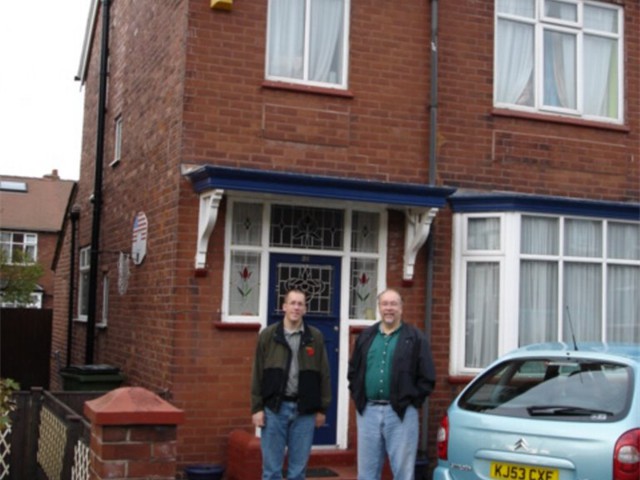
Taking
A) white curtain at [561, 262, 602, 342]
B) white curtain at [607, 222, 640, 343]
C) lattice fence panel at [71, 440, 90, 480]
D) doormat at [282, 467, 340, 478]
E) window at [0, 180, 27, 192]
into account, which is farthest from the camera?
window at [0, 180, 27, 192]

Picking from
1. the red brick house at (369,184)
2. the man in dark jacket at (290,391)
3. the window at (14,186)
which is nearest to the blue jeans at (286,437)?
the man in dark jacket at (290,391)

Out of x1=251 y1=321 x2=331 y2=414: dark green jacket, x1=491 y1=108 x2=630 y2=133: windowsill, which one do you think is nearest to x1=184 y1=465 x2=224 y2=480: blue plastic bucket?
x1=251 y1=321 x2=331 y2=414: dark green jacket

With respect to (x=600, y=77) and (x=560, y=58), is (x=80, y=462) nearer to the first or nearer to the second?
(x=560, y=58)

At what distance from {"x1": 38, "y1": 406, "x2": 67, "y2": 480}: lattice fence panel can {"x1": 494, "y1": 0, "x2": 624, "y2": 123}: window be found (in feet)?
20.7

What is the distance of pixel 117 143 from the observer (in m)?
13.7

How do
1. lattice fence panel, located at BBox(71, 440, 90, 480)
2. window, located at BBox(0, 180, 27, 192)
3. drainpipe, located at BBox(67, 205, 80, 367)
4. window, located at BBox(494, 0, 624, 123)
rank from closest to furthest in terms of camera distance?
lattice fence panel, located at BBox(71, 440, 90, 480) → window, located at BBox(494, 0, 624, 123) → drainpipe, located at BBox(67, 205, 80, 367) → window, located at BBox(0, 180, 27, 192)

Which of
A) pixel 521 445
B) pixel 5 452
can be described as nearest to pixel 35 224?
pixel 5 452

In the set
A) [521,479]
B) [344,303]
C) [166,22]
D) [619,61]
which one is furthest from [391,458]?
[619,61]

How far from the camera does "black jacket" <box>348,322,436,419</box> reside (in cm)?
711

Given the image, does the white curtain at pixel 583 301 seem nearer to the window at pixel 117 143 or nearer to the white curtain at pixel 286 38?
the white curtain at pixel 286 38

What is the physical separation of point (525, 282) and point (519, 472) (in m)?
4.65

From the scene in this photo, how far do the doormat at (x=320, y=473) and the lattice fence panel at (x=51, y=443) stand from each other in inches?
102

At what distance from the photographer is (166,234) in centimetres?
1007

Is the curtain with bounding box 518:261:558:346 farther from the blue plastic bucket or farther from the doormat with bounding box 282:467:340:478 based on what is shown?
the blue plastic bucket
